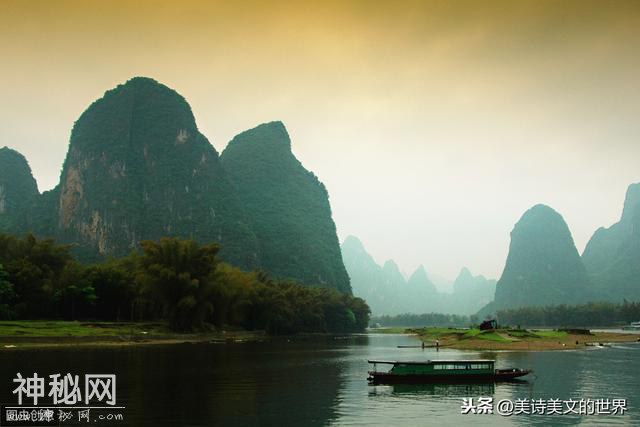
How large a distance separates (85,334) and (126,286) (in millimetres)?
17896

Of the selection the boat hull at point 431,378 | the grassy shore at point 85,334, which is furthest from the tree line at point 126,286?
the boat hull at point 431,378

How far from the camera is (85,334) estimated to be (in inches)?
2297

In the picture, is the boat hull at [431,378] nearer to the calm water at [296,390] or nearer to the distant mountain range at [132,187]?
the calm water at [296,390]

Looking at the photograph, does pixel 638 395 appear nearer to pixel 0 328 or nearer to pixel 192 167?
pixel 0 328

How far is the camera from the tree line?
6462cm

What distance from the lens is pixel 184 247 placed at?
74125 millimetres

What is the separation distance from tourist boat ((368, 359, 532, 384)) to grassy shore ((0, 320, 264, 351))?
34981 mm

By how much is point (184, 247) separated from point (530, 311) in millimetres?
132310

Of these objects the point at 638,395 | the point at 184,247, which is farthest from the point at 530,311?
the point at 638,395

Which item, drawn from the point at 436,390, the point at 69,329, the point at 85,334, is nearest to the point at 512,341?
the point at 436,390

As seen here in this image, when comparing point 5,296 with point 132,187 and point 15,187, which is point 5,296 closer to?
point 132,187

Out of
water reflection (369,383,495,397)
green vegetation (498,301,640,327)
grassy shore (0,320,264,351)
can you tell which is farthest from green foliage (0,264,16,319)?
green vegetation (498,301,640,327)

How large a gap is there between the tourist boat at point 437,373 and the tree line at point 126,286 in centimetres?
4392

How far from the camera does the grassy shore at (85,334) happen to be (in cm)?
5153
